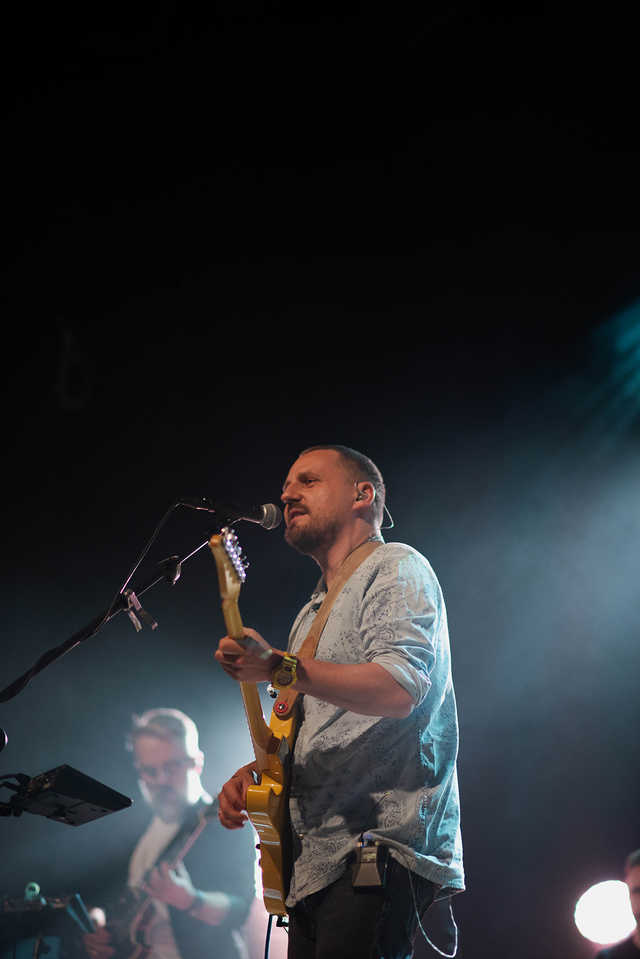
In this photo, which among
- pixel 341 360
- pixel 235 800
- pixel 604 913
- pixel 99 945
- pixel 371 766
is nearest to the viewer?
pixel 371 766

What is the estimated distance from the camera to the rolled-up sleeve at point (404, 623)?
79.2 inches

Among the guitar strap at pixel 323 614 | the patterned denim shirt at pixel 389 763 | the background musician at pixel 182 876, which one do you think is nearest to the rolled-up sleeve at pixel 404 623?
the patterned denim shirt at pixel 389 763

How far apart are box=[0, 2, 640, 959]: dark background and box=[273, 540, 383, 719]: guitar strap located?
2599 mm

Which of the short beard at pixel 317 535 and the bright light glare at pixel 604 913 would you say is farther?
the bright light glare at pixel 604 913

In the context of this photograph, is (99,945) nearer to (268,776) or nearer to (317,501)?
(268,776)

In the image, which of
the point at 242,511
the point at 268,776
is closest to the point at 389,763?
the point at 268,776

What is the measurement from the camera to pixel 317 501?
2824 millimetres

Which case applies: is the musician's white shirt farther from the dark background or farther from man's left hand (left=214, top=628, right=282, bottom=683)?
man's left hand (left=214, top=628, right=282, bottom=683)

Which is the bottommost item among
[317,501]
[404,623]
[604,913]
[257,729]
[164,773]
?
[604,913]

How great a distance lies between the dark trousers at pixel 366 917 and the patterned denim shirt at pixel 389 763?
43 mm

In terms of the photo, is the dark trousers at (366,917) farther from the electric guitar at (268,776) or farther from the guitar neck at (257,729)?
the guitar neck at (257,729)

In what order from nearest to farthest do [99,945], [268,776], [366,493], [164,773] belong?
[268,776], [366,493], [99,945], [164,773]

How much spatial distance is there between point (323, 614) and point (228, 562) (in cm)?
62

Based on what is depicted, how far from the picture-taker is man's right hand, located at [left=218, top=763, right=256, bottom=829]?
2.36 metres
